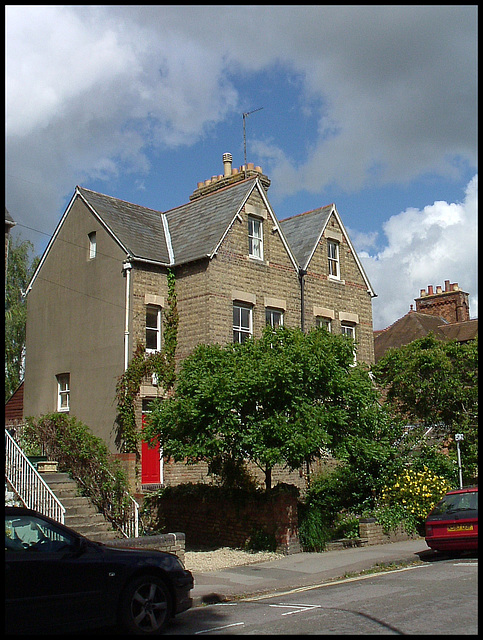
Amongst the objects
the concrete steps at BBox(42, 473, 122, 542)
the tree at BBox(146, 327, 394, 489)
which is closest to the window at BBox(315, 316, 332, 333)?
the tree at BBox(146, 327, 394, 489)

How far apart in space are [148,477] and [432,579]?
11.0 metres

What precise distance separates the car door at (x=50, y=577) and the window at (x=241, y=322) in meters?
13.8

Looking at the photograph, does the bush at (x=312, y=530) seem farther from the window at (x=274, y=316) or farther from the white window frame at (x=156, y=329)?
the window at (x=274, y=316)

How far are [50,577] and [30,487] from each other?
7.51 meters

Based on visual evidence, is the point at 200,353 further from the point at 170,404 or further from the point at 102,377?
the point at 102,377

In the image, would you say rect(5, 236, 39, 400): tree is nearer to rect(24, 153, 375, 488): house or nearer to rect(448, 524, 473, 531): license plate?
rect(24, 153, 375, 488): house

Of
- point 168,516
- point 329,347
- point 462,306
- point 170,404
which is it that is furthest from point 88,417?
point 462,306

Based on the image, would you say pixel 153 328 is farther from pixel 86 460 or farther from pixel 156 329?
pixel 86 460

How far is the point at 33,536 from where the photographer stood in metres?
8.27

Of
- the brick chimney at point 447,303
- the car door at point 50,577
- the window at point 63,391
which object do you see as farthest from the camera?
the brick chimney at point 447,303

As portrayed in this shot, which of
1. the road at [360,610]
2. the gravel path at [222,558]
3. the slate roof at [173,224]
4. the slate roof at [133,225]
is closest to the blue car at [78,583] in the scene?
the road at [360,610]

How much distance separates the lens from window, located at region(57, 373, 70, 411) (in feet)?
76.9

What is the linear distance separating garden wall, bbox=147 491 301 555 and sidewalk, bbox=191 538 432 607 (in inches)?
29.0

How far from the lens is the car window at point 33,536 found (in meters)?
8.12
